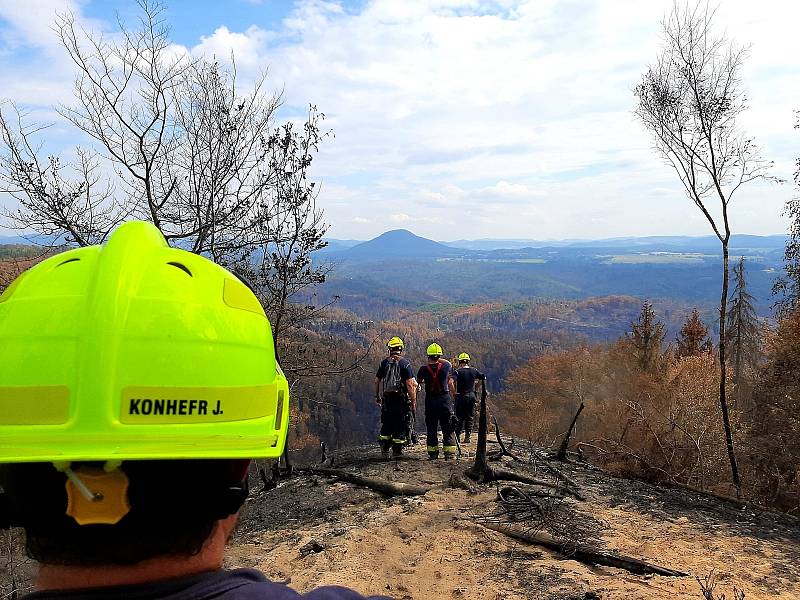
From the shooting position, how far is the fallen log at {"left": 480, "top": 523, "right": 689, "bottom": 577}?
17.3ft

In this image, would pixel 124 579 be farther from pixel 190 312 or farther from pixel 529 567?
pixel 529 567

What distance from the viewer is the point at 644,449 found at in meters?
11.8

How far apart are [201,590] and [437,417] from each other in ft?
29.4

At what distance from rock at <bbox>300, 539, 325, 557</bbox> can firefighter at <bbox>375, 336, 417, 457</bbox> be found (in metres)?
3.41

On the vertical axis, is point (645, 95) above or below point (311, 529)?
above

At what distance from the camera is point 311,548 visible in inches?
246

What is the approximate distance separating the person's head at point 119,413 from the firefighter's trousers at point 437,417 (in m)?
8.59

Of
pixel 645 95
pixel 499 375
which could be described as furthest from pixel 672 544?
pixel 499 375

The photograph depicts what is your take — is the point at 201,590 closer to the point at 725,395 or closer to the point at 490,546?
the point at 490,546

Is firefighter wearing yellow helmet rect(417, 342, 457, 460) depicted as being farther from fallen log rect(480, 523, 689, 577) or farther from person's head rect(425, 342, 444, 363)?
fallen log rect(480, 523, 689, 577)

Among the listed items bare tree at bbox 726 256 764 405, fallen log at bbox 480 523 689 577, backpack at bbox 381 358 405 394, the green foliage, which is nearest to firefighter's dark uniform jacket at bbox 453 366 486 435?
backpack at bbox 381 358 405 394

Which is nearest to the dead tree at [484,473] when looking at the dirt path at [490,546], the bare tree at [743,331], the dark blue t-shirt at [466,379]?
the dirt path at [490,546]

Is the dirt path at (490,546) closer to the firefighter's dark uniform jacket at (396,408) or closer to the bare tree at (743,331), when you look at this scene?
the firefighter's dark uniform jacket at (396,408)

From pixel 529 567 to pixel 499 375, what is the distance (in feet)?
259
